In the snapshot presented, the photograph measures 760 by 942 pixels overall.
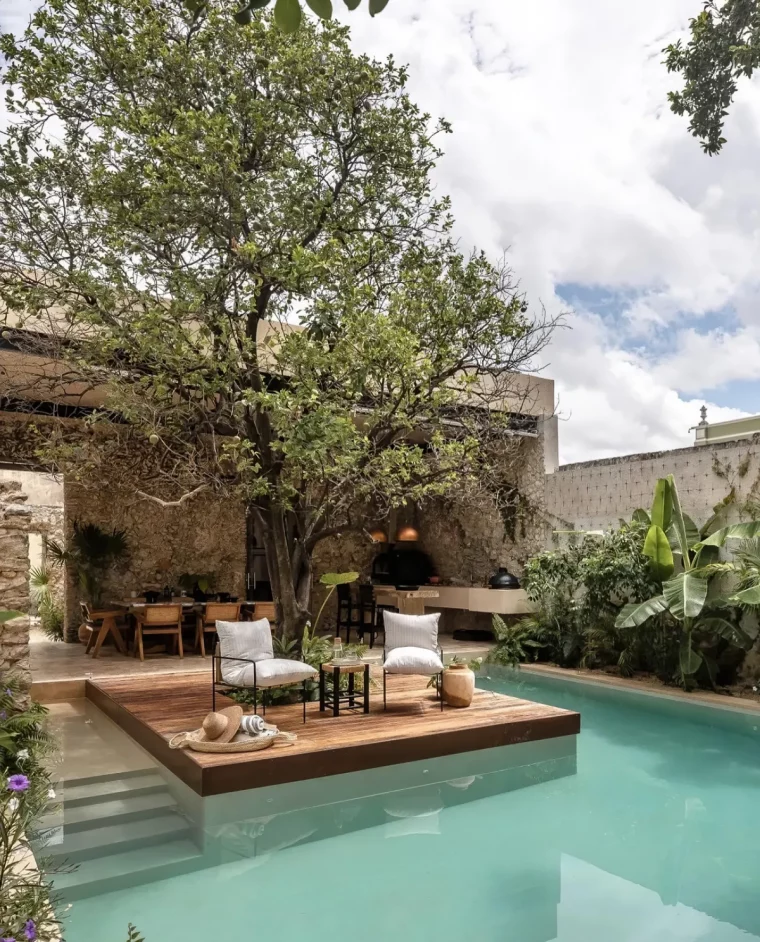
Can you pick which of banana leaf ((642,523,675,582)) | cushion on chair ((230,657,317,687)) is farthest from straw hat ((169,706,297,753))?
banana leaf ((642,523,675,582))

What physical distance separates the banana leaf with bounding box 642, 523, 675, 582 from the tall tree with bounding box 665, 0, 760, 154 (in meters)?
5.63

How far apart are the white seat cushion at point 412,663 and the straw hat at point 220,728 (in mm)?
1914

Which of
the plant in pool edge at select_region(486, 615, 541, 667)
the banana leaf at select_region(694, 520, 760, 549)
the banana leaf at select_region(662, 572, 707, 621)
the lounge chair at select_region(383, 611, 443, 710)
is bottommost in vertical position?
the plant in pool edge at select_region(486, 615, 541, 667)

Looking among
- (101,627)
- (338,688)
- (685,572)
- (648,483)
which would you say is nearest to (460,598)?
(648,483)

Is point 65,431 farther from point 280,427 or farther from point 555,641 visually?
point 555,641

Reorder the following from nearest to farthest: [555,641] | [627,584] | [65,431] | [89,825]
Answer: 1. [89,825]
2. [627,584]
3. [555,641]
4. [65,431]

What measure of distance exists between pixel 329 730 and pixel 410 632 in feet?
5.66

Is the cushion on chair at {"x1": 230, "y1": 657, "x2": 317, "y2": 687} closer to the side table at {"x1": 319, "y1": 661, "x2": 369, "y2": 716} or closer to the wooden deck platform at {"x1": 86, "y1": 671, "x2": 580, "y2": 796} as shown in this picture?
the side table at {"x1": 319, "y1": 661, "x2": 369, "y2": 716}

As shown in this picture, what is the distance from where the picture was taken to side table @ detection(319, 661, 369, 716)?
782cm

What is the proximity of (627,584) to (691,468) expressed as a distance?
208 cm

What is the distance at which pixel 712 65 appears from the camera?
19.6 ft

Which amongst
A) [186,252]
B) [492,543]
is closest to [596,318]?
[492,543]

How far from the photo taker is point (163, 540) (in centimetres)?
1457

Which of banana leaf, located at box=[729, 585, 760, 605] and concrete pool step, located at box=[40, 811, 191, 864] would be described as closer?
concrete pool step, located at box=[40, 811, 191, 864]
